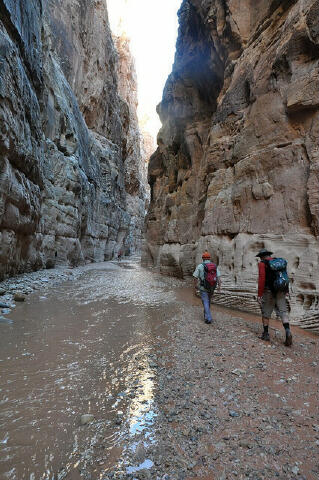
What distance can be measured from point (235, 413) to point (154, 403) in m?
0.83

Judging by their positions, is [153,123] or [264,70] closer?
[264,70]

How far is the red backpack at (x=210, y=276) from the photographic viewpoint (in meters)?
6.17

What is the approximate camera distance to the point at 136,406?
259 cm

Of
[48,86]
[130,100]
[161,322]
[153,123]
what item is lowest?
[161,322]

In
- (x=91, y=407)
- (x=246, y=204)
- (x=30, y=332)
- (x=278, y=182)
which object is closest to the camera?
(x=91, y=407)

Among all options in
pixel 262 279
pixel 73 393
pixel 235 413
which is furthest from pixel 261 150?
pixel 73 393

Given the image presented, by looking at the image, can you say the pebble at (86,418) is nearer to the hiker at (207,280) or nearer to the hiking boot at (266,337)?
the hiking boot at (266,337)

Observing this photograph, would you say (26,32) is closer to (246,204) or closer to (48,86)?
(48,86)

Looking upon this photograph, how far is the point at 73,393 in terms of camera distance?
2723 millimetres

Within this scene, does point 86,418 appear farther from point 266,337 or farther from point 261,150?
point 261,150

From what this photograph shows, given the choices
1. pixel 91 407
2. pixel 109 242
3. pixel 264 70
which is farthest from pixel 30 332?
pixel 109 242

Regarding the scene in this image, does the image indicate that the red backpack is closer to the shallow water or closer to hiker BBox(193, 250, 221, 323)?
hiker BBox(193, 250, 221, 323)

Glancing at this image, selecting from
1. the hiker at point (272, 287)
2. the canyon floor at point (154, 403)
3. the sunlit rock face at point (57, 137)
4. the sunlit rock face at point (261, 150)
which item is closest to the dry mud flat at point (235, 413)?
the canyon floor at point (154, 403)

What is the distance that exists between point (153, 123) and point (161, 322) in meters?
118
